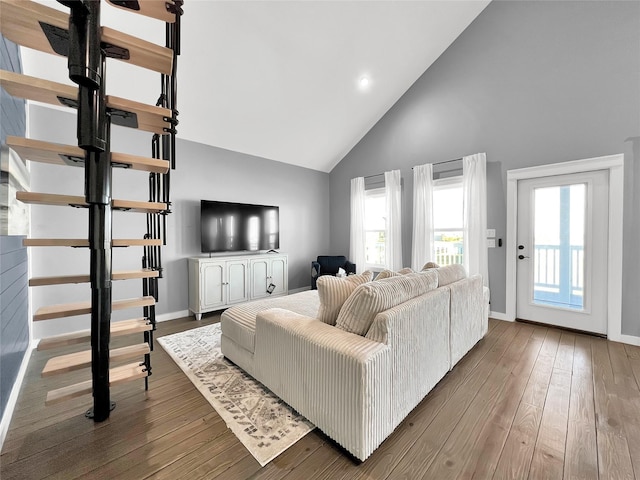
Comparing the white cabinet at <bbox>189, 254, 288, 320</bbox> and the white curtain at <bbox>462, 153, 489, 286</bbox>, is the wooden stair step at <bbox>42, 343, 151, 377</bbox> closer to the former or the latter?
the white cabinet at <bbox>189, 254, 288, 320</bbox>

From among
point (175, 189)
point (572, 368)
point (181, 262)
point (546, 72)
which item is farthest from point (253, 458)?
point (546, 72)

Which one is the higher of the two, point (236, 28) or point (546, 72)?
point (236, 28)

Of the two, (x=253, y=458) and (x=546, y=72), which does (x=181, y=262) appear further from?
(x=546, y=72)

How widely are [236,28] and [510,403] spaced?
421 cm

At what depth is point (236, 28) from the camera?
9.30 feet

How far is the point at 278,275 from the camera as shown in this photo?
4430 mm

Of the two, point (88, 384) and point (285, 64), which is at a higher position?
point (285, 64)

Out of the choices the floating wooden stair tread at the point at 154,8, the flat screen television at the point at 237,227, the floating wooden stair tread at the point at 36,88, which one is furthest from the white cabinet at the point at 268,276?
the floating wooden stair tread at the point at 154,8

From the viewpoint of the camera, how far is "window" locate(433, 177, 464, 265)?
3979mm

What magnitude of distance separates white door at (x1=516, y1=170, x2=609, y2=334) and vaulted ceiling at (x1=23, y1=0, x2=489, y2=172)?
8.27 ft

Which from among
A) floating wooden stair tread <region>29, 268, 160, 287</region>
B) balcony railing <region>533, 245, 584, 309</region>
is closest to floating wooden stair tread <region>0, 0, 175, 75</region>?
floating wooden stair tread <region>29, 268, 160, 287</region>

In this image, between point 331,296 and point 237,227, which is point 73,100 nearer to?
point 331,296

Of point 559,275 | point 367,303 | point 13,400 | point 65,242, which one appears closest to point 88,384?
point 13,400

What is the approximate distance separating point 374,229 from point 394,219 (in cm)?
61
